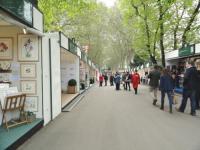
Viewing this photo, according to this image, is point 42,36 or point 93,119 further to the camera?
point 93,119

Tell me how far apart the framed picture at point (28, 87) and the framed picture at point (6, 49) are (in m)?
0.85

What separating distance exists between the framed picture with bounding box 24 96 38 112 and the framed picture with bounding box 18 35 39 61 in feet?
3.81

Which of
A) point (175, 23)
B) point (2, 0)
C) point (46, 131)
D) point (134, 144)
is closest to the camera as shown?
point (2, 0)

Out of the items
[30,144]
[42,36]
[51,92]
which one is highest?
[42,36]

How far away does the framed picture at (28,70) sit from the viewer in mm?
10609

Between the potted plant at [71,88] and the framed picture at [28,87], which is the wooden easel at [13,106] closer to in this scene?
the framed picture at [28,87]

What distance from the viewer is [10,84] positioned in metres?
10.6

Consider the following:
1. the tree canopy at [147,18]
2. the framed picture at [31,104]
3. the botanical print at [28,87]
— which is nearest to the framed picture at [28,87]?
the botanical print at [28,87]

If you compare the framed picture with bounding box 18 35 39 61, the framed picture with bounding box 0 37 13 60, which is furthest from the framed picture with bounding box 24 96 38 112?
the framed picture with bounding box 0 37 13 60

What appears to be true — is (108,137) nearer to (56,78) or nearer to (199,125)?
(199,125)

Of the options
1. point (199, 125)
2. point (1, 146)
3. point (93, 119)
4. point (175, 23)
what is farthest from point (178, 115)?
point (175, 23)

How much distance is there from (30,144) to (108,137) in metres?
1.86

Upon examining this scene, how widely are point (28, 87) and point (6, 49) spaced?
1.30 metres

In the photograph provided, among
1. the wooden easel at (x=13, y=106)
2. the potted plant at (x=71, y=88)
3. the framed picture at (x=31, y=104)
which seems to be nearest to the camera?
the wooden easel at (x=13, y=106)
